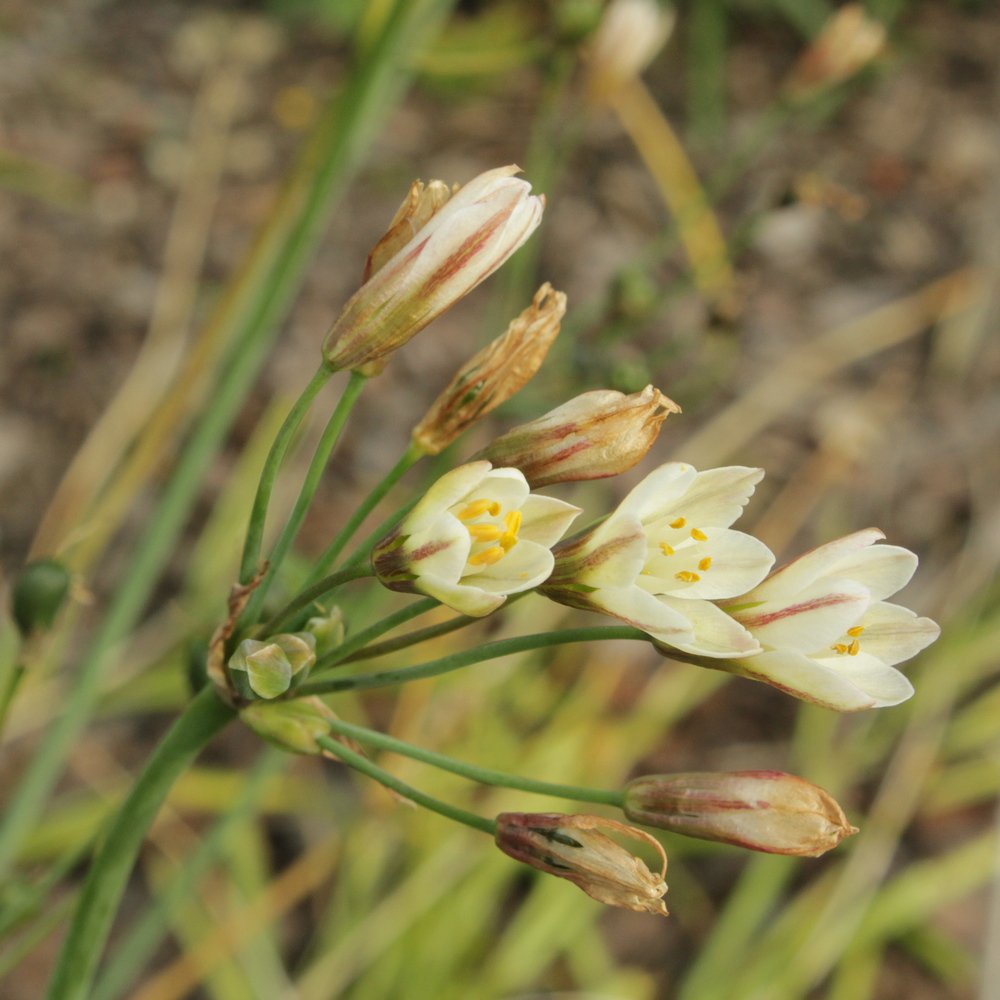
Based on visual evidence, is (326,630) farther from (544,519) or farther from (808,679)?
(808,679)

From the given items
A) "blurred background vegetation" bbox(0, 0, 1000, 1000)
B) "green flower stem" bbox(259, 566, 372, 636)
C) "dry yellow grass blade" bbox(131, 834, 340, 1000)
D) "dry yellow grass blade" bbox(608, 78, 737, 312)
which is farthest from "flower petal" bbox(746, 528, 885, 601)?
"dry yellow grass blade" bbox(608, 78, 737, 312)

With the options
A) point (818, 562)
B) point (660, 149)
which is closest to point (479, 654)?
point (818, 562)

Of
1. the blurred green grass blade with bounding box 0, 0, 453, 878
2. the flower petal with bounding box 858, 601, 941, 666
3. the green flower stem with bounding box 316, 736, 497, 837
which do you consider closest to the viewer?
the green flower stem with bounding box 316, 736, 497, 837

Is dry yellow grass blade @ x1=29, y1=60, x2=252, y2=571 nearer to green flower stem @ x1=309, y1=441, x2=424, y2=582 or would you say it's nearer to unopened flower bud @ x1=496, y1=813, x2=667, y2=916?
green flower stem @ x1=309, y1=441, x2=424, y2=582

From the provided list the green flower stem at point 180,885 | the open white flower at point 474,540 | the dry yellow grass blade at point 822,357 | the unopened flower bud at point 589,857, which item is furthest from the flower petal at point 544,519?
the dry yellow grass blade at point 822,357

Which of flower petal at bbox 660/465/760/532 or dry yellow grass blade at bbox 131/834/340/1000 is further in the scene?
dry yellow grass blade at bbox 131/834/340/1000

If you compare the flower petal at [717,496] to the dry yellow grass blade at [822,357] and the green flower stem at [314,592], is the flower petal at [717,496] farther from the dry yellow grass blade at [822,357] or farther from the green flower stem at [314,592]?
the dry yellow grass blade at [822,357]
